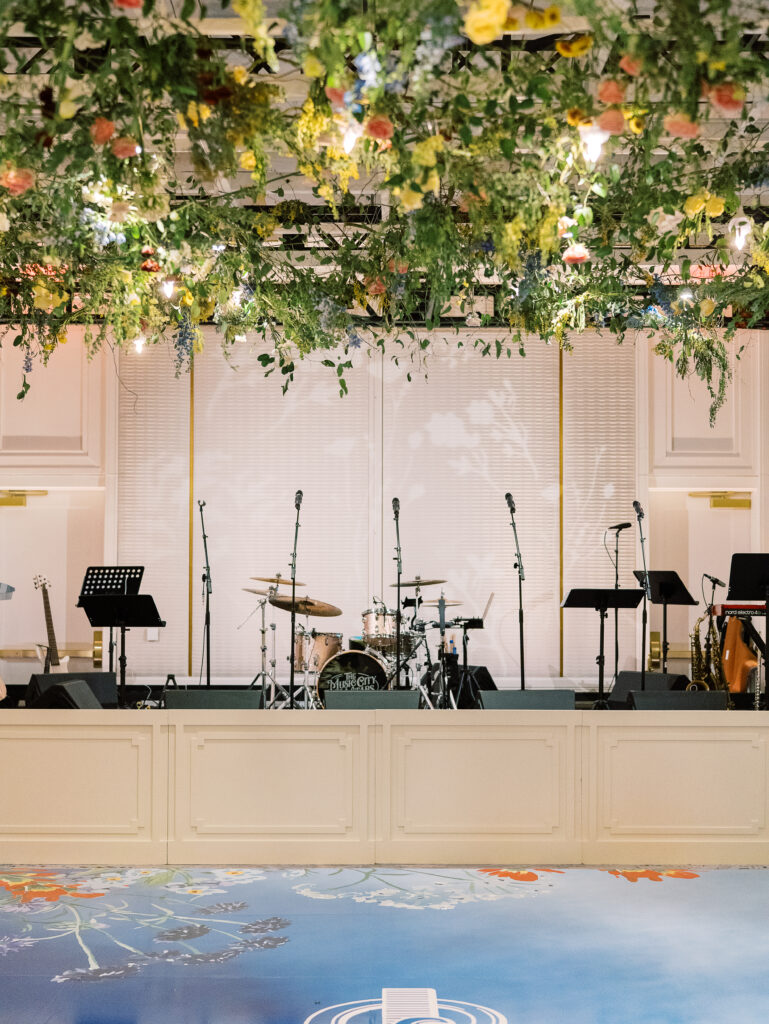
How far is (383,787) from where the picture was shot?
5.38m

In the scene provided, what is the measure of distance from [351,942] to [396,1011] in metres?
0.72

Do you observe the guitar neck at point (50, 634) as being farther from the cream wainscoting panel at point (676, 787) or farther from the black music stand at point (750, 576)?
the black music stand at point (750, 576)

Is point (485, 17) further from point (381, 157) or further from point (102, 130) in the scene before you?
point (102, 130)

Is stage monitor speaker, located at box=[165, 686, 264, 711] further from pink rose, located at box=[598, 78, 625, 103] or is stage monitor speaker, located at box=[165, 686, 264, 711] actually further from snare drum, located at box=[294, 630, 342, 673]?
pink rose, located at box=[598, 78, 625, 103]

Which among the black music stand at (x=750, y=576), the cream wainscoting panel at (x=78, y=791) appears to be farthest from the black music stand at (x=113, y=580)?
the black music stand at (x=750, y=576)

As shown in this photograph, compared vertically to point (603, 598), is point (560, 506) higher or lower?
higher

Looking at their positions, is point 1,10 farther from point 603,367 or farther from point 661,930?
point 603,367

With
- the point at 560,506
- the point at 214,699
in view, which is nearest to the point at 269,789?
the point at 214,699

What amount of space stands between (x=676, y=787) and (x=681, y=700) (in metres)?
0.72

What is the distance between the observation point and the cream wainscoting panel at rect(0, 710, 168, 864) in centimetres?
533

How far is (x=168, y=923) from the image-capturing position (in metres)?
4.44

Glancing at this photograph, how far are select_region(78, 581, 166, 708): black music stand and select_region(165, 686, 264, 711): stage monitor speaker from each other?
5.37ft

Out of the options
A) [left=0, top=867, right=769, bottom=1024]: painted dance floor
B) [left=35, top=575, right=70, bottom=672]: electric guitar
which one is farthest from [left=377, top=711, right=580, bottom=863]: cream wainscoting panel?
[left=35, top=575, right=70, bottom=672]: electric guitar

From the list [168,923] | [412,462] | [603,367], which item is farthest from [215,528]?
[168,923]
